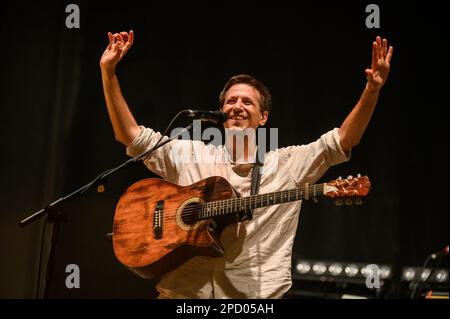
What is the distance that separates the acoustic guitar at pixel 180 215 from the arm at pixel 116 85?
28cm

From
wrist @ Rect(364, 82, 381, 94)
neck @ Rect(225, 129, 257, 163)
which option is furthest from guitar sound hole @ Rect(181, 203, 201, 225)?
wrist @ Rect(364, 82, 381, 94)

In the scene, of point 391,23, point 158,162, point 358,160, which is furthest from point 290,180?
point 391,23

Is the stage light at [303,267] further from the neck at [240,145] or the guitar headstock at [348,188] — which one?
the guitar headstock at [348,188]

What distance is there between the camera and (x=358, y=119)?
2459 millimetres

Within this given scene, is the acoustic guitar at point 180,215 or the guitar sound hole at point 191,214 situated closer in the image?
the acoustic guitar at point 180,215

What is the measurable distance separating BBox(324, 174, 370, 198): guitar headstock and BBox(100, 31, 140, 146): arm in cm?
101

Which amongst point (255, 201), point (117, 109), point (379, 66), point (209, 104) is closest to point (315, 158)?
point (255, 201)

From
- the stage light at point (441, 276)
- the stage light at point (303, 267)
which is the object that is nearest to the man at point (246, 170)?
the stage light at point (303, 267)

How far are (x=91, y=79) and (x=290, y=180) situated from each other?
2047mm

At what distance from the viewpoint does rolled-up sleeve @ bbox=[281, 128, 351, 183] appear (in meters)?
2.58

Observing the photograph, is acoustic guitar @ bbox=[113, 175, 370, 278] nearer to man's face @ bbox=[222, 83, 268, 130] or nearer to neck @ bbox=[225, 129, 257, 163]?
neck @ bbox=[225, 129, 257, 163]

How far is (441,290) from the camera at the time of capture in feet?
13.1

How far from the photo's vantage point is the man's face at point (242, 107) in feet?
9.30

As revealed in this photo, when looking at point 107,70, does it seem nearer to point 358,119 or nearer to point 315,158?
point 315,158
